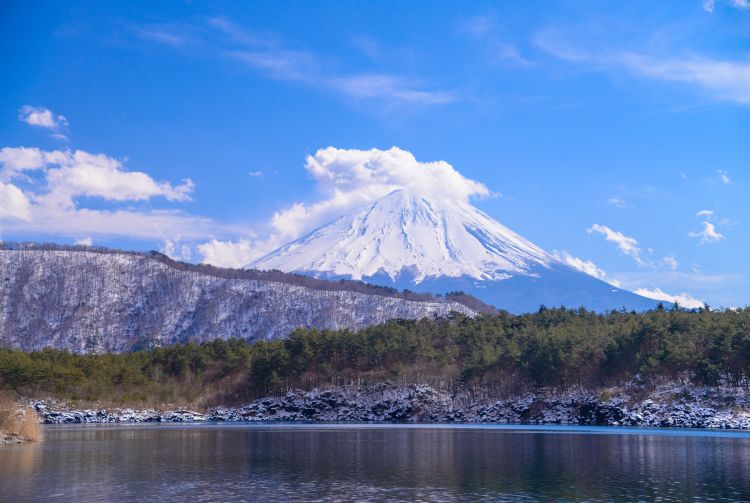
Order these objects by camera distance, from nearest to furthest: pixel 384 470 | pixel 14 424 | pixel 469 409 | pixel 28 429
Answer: pixel 384 470 → pixel 14 424 → pixel 28 429 → pixel 469 409

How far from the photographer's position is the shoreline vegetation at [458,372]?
101375mm

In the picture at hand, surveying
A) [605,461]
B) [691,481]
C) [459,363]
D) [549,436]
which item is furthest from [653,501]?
[459,363]

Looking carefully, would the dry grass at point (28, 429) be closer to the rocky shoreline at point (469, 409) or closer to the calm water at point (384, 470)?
the calm water at point (384, 470)

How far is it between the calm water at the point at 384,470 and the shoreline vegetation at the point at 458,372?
99.9 feet

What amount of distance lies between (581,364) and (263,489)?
85.3 m

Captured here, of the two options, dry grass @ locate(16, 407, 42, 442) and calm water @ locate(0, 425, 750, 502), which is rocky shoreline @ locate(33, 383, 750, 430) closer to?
calm water @ locate(0, 425, 750, 502)

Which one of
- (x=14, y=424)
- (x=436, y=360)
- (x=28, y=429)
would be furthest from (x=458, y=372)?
(x=14, y=424)

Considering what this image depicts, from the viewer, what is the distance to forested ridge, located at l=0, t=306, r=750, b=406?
10688 cm

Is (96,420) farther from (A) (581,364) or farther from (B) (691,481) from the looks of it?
(B) (691,481)

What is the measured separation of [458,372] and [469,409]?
33.9 ft

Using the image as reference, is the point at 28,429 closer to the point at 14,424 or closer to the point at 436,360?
the point at 14,424

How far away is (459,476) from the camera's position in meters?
43.0

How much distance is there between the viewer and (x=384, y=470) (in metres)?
Answer: 46.2

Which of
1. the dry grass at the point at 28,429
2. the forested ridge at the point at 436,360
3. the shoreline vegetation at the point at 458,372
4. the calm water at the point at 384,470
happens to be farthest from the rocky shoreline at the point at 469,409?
the dry grass at the point at 28,429
